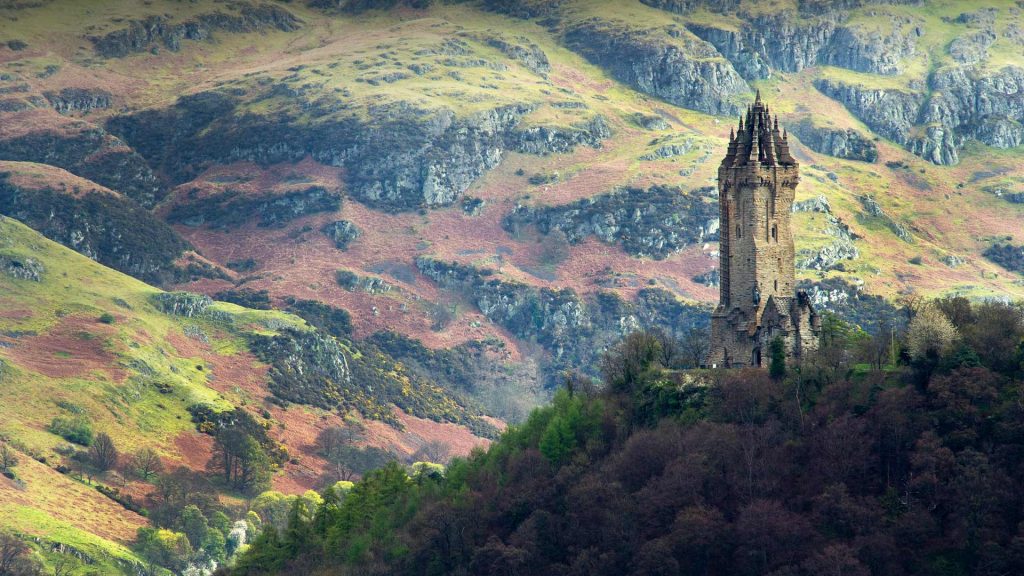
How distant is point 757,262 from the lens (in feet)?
509

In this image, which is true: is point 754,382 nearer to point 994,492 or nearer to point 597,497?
point 597,497

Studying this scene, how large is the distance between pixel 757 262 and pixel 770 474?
21.9 metres

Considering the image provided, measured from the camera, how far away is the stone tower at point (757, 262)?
15400 cm

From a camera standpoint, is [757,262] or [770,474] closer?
[770,474]

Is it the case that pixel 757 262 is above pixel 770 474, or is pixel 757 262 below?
above

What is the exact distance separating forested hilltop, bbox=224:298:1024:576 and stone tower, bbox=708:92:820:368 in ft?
10.8

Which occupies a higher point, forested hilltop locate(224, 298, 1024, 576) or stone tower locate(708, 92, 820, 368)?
stone tower locate(708, 92, 820, 368)

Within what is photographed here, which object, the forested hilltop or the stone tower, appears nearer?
the forested hilltop

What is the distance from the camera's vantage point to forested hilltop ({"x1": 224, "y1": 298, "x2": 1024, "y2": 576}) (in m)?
129

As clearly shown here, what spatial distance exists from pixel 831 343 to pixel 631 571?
27523 millimetres

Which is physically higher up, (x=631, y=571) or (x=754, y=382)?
(x=754, y=382)

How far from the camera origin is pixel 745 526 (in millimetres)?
135125

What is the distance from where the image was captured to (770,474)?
140m

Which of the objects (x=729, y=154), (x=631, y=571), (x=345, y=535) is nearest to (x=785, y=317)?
(x=729, y=154)
